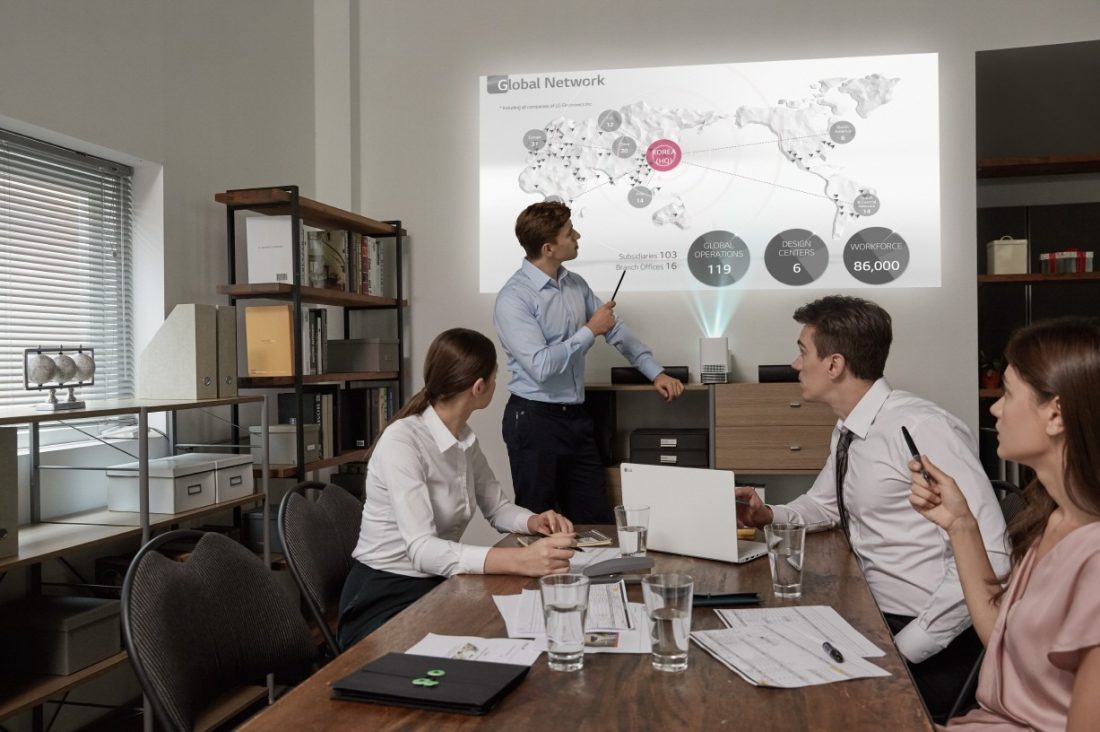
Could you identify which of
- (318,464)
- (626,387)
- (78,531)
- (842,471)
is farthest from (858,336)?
(318,464)

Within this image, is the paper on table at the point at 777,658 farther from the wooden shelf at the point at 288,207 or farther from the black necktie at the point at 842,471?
the wooden shelf at the point at 288,207

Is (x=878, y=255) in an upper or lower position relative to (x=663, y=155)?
lower

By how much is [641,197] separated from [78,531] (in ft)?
9.38

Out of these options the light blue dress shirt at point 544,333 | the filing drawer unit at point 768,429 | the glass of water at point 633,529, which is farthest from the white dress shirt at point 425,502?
the filing drawer unit at point 768,429

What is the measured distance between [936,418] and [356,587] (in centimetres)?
140

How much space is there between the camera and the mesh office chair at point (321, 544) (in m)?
2.13

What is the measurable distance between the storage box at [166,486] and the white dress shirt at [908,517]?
6.35 feet

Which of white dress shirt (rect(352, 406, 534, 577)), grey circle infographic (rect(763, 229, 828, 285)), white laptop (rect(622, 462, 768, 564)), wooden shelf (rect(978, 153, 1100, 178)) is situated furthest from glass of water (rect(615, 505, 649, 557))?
wooden shelf (rect(978, 153, 1100, 178))

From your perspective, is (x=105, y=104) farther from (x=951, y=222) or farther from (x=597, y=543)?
(x=951, y=222)

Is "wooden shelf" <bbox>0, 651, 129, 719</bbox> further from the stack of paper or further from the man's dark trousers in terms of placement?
the stack of paper

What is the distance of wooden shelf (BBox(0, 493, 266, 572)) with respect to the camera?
2449mm

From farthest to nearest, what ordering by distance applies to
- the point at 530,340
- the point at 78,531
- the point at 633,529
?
the point at 530,340, the point at 78,531, the point at 633,529

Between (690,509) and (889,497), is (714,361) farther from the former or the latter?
(690,509)

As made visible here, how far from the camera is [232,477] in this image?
3.28 m
